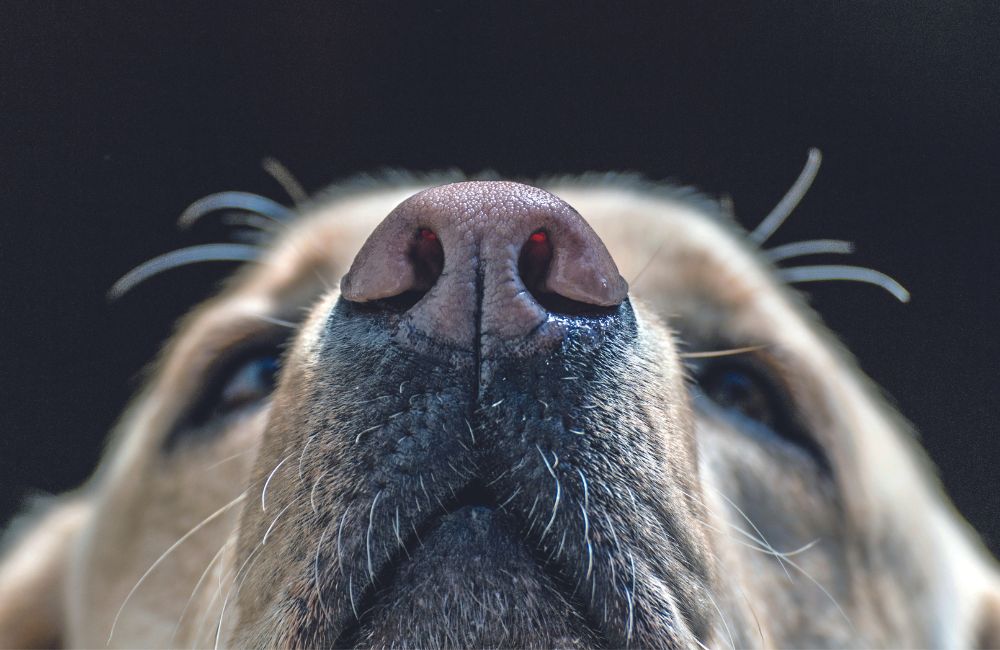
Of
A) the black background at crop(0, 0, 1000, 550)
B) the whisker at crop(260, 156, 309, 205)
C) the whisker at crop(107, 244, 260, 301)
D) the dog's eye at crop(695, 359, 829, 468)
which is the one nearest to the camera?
the dog's eye at crop(695, 359, 829, 468)

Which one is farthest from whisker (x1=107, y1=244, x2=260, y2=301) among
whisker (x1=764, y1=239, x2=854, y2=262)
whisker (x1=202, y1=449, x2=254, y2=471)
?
whisker (x1=764, y1=239, x2=854, y2=262)

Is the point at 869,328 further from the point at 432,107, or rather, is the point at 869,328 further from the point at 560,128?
the point at 432,107

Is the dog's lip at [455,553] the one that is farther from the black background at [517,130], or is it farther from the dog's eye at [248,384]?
the black background at [517,130]

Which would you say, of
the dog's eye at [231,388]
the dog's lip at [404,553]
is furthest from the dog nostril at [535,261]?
the dog's eye at [231,388]

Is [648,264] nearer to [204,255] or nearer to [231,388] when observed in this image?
[231,388]

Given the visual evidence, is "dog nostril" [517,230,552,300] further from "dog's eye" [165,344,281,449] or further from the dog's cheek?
the dog's cheek

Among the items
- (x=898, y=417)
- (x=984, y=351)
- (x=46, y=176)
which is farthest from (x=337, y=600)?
(x=984, y=351)

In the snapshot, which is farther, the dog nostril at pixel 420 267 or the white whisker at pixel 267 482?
the white whisker at pixel 267 482
